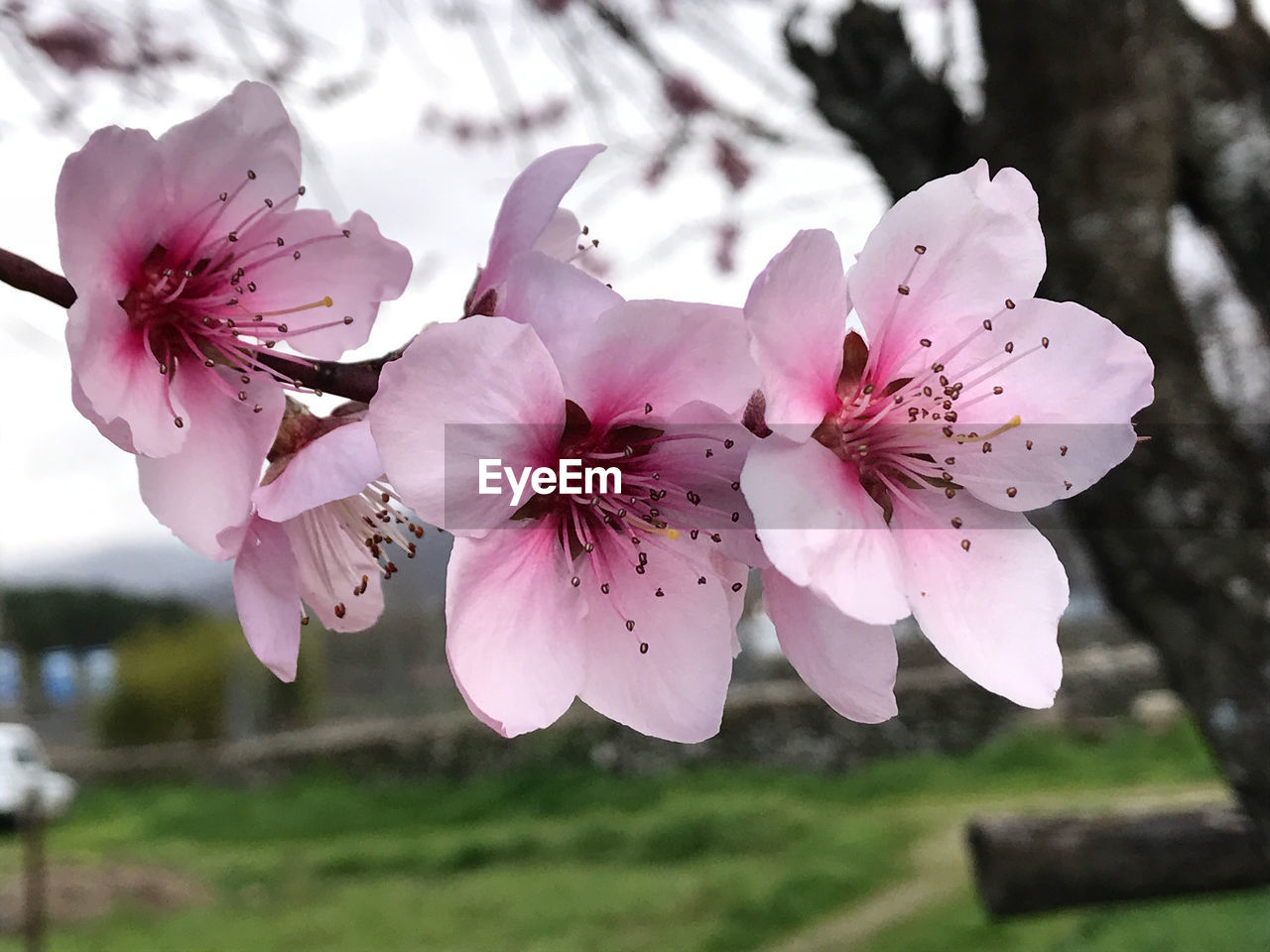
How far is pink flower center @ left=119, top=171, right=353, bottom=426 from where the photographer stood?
0.48 metres

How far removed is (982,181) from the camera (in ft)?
1.34

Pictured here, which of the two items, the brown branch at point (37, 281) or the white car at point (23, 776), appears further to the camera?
the white car at point (23, 776)

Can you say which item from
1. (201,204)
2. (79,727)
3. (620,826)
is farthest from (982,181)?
(79,727)

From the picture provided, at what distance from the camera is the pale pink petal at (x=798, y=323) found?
354mm

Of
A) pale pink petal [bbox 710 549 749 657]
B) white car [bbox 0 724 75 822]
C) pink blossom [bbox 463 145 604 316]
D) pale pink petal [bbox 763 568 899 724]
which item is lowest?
white car [bbox 0 724 75 822]

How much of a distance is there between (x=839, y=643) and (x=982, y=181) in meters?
0.19

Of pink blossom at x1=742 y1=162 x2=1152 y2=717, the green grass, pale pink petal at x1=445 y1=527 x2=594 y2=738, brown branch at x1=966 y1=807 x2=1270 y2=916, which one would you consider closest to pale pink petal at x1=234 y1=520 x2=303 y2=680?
pale pink petal at x1=445 y1=527 x2=594 y2=738

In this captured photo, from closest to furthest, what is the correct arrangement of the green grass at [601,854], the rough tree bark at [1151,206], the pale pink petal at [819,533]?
1. the pale pink petal at [819,533]
2. the rough tree bark at [1151,206]
3. the green grass at [601,854]

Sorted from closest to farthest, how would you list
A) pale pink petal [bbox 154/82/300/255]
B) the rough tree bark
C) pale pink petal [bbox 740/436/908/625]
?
pale pink petal [bbox 740/436/908/625] → pale pink petal [bbox 154/82/300/255] → the rough tree bark

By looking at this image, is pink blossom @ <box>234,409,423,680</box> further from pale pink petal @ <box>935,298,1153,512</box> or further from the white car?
the white car

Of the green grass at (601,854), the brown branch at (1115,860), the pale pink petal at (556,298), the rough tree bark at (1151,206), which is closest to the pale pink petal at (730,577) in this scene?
the pale pink petal at (556,298)

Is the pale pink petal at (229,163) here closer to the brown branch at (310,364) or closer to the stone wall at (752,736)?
the brown branch at (310,364)

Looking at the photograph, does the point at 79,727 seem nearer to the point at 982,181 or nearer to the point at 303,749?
the point at 303,749

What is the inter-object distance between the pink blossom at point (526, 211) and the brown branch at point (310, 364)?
0.05 m
